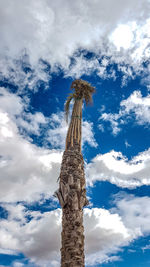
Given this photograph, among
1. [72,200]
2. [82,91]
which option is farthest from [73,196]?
[82,91]

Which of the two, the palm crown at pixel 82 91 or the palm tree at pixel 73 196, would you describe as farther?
the palm crown at pixel 82 91

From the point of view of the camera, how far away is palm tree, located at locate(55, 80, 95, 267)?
25.6ft

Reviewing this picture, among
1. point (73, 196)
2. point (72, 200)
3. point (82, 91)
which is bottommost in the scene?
point (72, 200)

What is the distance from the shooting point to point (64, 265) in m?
7.62

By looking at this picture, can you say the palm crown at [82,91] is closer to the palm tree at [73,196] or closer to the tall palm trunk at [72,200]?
the palm tree at [73,196]

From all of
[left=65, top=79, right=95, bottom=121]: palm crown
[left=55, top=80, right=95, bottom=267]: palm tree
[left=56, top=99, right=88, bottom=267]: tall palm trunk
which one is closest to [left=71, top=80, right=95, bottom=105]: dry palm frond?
[left=65, top=79, right=95, bottom=121]: palm crown

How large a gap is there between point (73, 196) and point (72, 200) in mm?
169

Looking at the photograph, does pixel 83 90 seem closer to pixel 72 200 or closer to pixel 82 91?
pixel 82 91

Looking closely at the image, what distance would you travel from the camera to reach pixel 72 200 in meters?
8.66

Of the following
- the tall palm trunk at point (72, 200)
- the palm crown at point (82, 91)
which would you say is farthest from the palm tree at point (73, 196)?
the palm crown at point (82, 91)

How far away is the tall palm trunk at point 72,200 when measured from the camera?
779 centimetres

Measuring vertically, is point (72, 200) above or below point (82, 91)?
below

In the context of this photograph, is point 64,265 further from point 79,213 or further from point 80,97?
point 80,97

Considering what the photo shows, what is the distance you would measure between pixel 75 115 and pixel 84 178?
3.64m
